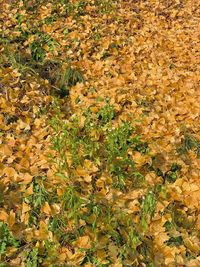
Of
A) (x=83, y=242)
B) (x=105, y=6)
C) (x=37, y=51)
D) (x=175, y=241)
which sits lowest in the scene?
(x=175, y=241)

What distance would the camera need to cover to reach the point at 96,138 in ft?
11.7

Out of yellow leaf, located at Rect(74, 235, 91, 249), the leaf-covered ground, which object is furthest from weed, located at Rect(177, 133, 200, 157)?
yellow leaf, located at Rect(74, 235, 91, 249)

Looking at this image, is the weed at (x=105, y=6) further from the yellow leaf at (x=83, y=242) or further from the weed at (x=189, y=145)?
the yellow leaf at (x=83, y=242)

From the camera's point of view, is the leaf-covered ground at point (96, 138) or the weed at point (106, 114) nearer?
the leaf-covered ground at point (96, 138)

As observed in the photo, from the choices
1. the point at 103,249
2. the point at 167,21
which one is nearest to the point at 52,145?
the point at 103,249

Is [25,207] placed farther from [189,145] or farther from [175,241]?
[189,145]

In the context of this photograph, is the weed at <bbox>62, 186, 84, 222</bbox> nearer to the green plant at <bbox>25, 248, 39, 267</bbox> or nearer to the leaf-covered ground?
the leaf-covered ground

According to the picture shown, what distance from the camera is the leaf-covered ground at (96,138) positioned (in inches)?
105

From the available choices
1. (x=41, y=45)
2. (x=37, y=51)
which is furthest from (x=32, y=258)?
(x=41, y=45)

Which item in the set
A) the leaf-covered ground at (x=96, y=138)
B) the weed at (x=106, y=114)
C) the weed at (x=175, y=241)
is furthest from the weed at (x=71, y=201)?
the weed at (x=106, y=114)

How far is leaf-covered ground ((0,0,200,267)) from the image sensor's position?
8.76ft

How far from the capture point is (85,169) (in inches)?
126

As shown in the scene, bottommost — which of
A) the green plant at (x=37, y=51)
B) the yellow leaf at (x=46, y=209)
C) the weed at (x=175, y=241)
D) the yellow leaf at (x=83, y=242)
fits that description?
the weed at (x=175, y=241)

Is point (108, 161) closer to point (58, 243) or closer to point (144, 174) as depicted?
point (144, 174)
